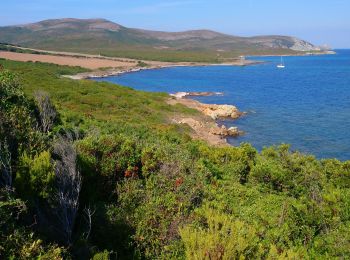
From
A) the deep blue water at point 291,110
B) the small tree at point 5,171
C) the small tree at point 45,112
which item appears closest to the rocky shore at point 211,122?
the deep blue water at point 291,110

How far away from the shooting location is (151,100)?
201 ft

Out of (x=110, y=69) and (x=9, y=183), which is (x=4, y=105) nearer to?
(x=9, y=183)

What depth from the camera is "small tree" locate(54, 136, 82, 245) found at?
10.5 meters

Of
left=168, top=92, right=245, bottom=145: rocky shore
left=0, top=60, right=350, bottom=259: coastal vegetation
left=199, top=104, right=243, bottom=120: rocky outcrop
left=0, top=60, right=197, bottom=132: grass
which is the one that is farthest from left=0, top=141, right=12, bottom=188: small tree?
left=199, top=104, right=243, bottom=120: rocky outcrop

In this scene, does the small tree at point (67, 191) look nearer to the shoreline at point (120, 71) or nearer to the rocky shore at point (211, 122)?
the rocky shore at point (211, 122)

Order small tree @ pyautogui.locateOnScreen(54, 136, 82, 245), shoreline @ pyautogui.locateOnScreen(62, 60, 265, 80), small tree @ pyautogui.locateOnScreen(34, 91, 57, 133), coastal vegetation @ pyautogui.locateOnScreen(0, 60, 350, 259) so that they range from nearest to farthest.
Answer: coastal vegetation @ pyautogui.locateOnScreen(0, 60, 350, 259) → small tree @ pyautogui.locateOnScreen(54, 136, 82, 245) → small tree @ pyautogui.locateOnScreen(34, 91, 57, 133) → shoreline @ pyautogui.locateOnScreen(62, 60, 265, 80)

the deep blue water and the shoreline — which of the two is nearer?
the deep blue water

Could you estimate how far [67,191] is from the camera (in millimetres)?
11023

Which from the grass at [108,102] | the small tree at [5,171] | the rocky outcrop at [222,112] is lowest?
the rocky outcrop at [222,112]

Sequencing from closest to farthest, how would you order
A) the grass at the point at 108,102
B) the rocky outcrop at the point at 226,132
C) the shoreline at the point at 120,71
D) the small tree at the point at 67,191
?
the small tree at the point at 67,191, the grass at the point at 108,102, the rocky outcrop at the point at 226,132, the shoreline at the point at 120,71

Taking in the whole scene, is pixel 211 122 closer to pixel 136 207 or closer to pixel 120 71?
pixel 136 207

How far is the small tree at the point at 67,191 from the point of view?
10461mm

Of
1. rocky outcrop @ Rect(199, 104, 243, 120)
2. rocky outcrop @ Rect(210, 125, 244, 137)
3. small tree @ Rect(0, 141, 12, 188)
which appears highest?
small tree @ Rect(0, 141, 12, 188)

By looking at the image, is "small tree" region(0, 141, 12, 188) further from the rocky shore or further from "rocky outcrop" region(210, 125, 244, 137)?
"rocky outcrop" region(210, 125, 244, 137)
